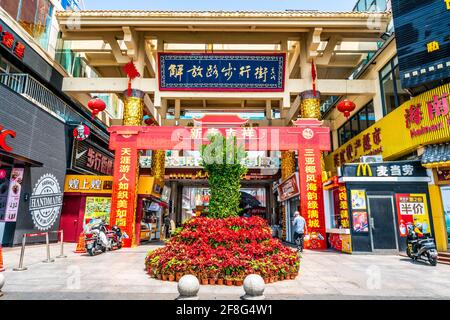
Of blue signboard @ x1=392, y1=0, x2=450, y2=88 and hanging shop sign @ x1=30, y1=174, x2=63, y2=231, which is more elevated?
blue signboard @ x1=392, y1=0, x2=450, y2=88

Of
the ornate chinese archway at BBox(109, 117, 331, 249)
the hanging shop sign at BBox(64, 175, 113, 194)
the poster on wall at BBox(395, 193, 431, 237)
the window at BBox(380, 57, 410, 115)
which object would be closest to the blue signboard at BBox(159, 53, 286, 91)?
the ornate chinese archway at BBox(109, 117, 331, 249)

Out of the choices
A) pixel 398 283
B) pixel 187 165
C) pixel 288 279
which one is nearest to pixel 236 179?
pixel 288 279

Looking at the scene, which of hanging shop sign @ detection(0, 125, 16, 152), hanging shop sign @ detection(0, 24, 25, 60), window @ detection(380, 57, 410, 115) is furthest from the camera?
window @ detection(380, 57, 410, 115)

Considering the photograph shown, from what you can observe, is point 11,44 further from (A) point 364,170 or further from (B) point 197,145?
(A) point 364,170

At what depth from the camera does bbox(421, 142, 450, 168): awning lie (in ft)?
33.7

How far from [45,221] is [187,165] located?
1051 cm

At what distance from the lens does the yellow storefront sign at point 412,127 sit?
408 inches

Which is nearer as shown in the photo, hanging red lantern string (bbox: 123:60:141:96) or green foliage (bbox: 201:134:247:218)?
green foliage (bbox: 201:134:247:218)

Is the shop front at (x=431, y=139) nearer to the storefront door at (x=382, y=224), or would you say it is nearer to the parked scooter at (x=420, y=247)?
the storefront door at (x=382, y=224)

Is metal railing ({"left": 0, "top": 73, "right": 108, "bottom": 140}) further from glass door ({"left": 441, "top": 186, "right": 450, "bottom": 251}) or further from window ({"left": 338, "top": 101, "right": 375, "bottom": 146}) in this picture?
glass door ({"left": 441, "top": 186, "right": 450, "bottom": 251})

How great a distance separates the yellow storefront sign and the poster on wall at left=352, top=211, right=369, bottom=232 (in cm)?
348

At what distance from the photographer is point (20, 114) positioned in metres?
11.6

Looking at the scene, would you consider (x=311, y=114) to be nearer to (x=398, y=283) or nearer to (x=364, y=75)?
(x=364, y=75)

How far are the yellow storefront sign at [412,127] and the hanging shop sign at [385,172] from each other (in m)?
0.84
